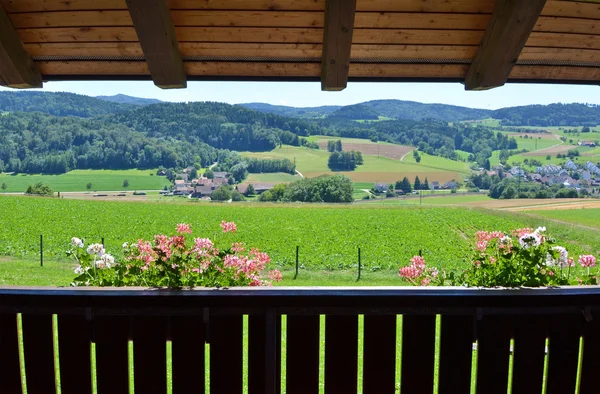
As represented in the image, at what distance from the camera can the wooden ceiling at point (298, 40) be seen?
2010 millimetres

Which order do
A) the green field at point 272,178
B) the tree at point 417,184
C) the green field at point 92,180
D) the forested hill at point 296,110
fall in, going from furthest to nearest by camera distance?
the forested hill at point 296,110
the green field at point 272,178
the tree at point 417,184
the green field at point 92,180

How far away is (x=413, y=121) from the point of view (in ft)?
184

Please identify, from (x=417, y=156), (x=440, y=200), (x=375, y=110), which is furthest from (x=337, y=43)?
(x=375, y=110)

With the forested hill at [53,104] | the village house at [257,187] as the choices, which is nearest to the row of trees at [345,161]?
the village house at [257,187]

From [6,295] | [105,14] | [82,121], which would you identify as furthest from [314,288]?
[82,121]

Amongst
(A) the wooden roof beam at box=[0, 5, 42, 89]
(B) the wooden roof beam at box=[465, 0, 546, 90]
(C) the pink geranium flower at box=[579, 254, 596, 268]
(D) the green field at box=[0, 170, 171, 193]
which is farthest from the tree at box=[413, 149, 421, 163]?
(A) the wooden roof beam at box=[0, 5, 42, 89]
